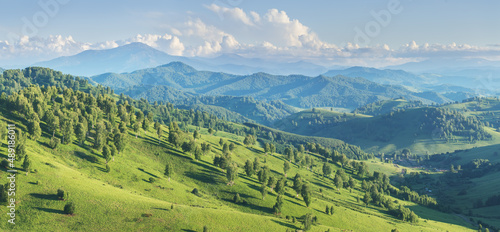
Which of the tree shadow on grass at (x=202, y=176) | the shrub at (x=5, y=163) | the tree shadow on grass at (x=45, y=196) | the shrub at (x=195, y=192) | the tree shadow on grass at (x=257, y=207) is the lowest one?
the tree shadow on grass at (x=257, y=207)

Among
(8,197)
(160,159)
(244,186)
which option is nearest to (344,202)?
(244,186)

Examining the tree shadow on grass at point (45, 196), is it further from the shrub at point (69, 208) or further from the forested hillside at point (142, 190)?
the shrub at point (69, 208)

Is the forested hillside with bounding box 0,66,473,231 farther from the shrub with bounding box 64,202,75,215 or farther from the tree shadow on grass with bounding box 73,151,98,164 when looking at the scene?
the shrub with bounding box 64,202,75,215

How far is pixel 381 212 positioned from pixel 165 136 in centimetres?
15737

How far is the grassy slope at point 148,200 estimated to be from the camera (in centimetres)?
8025

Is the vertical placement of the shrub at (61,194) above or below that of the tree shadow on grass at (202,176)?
below

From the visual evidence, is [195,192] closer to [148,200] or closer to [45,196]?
[148,200]

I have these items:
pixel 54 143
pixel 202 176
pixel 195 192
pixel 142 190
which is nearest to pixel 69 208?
pixel 142 190

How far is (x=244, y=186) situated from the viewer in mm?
145750

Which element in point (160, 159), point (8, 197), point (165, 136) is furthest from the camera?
point (165, 136)

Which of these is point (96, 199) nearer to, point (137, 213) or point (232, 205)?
point (137, 213)

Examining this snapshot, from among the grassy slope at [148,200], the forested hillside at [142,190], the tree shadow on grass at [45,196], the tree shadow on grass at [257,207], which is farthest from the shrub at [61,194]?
the tree shadow on grass at [257,207]

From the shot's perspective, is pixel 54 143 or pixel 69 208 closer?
pixel 69 208

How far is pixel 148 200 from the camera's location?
101 meters
